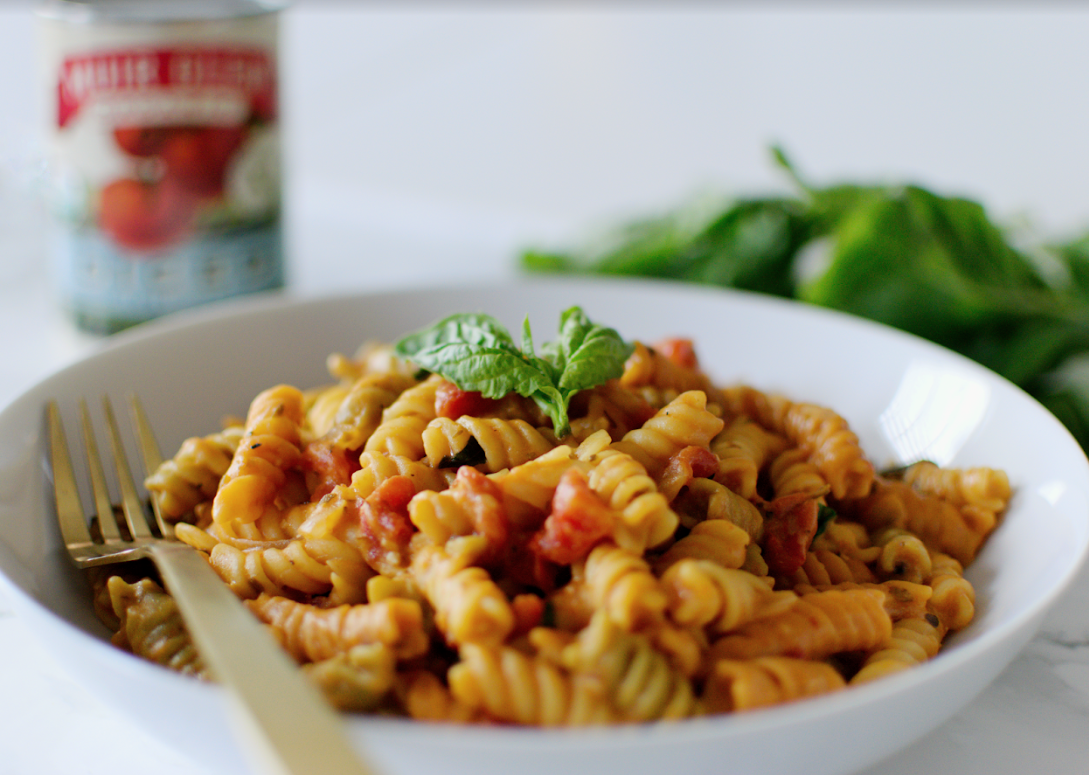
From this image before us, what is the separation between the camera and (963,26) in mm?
6289

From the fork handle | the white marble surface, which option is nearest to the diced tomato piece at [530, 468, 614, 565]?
the fork handle

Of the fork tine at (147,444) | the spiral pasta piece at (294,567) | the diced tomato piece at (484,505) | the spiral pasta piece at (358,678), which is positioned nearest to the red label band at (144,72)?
the fork tine at (147,444)

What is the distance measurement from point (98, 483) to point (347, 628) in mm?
745

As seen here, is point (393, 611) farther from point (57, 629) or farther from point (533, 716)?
point (57, 629)

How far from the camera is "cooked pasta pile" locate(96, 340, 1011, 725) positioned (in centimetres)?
140

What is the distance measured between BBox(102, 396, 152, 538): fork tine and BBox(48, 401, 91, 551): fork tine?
0.08m

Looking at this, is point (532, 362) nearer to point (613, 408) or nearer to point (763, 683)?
point (613, 408)

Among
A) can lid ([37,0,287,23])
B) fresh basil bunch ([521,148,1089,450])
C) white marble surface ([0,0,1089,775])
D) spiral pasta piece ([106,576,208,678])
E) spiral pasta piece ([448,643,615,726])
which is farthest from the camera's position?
white marble surface ([0,0,1089,775])

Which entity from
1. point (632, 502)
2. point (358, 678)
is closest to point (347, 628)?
point (358, 678)

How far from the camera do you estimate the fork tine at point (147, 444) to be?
1955 mm

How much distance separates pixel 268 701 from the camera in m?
1.17

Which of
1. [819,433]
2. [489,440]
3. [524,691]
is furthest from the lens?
[819,433]

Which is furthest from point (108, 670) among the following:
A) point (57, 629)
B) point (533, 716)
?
point (533, 716)

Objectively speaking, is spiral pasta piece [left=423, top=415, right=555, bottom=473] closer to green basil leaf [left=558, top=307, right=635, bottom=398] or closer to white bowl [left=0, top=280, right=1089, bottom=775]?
green basil leaf [left=558, top=307, right=635, bottom=398]
